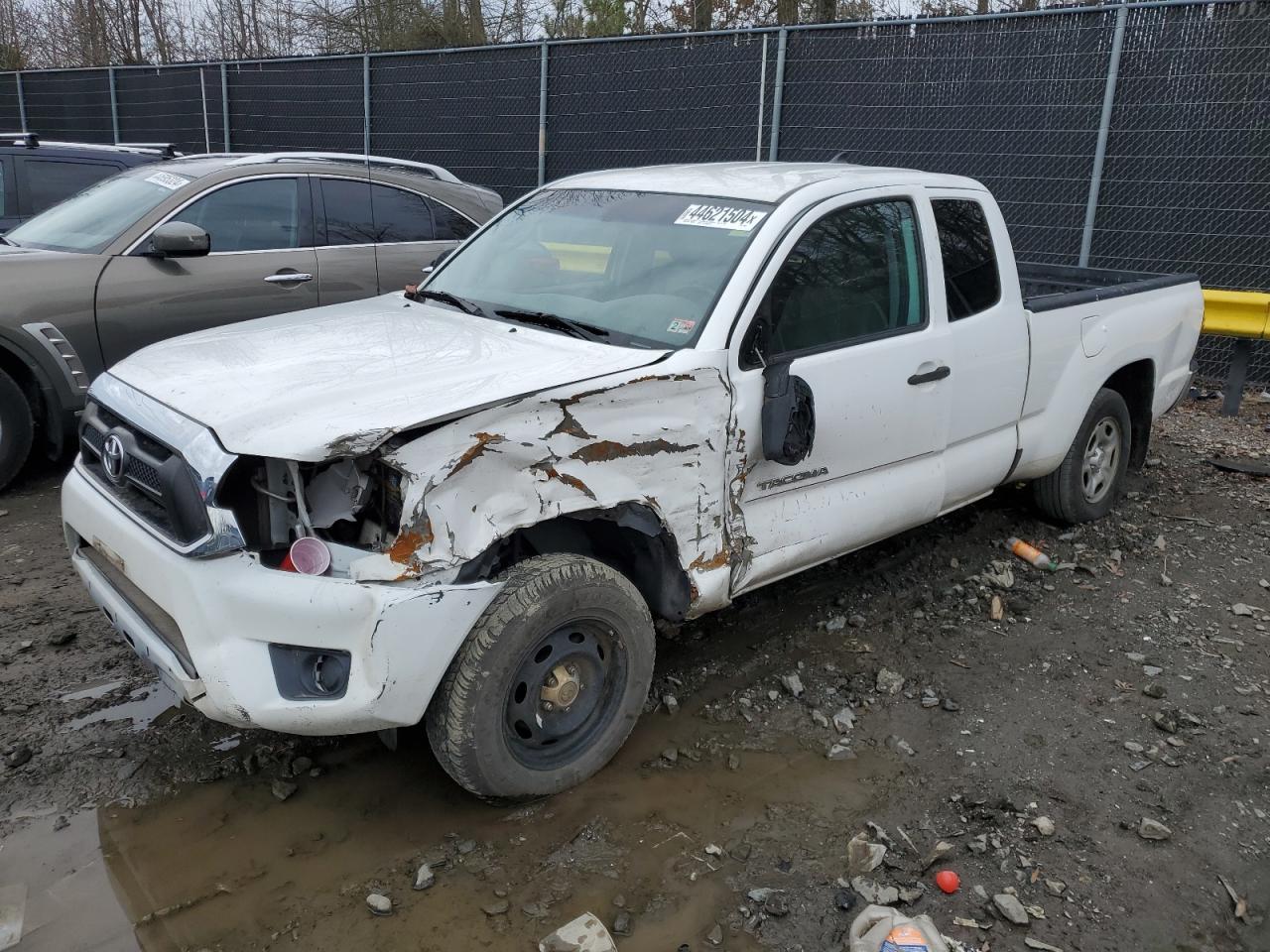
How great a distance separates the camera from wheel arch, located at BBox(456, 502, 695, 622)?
3258mm

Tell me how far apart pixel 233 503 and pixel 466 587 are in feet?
2.19

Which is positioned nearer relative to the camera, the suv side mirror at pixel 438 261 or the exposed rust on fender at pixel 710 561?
the exposed rust on fender at pixel 710 561

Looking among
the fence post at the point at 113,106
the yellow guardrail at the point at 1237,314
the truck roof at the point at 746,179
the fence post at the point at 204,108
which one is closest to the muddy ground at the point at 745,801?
the truck roof at the point at 746,179

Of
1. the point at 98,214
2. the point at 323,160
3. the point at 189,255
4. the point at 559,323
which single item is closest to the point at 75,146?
the point at 98,214

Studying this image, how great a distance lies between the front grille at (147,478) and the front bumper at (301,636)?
10 centimetres

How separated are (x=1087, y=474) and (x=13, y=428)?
585 centimetres

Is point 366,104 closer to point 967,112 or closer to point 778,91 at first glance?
point 778,91

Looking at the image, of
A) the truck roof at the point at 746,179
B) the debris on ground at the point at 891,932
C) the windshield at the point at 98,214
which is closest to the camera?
the debris on ground at the point at 891,932

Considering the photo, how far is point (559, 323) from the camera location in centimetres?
370

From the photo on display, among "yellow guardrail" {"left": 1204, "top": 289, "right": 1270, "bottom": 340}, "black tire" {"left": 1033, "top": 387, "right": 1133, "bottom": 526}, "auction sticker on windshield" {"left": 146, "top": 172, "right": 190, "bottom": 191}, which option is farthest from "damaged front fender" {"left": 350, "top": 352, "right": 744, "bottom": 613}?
"yellow guardrail" {"left": 1204, "top": 289, "right": 1270, "bottom": 340}

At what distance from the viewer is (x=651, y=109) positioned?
432 inches

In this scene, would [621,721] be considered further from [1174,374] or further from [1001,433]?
[1174,374]

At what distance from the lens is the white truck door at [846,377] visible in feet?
11.9

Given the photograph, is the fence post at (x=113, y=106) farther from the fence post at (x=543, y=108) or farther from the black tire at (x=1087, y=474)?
the black tire at (x=1087, y=474)
